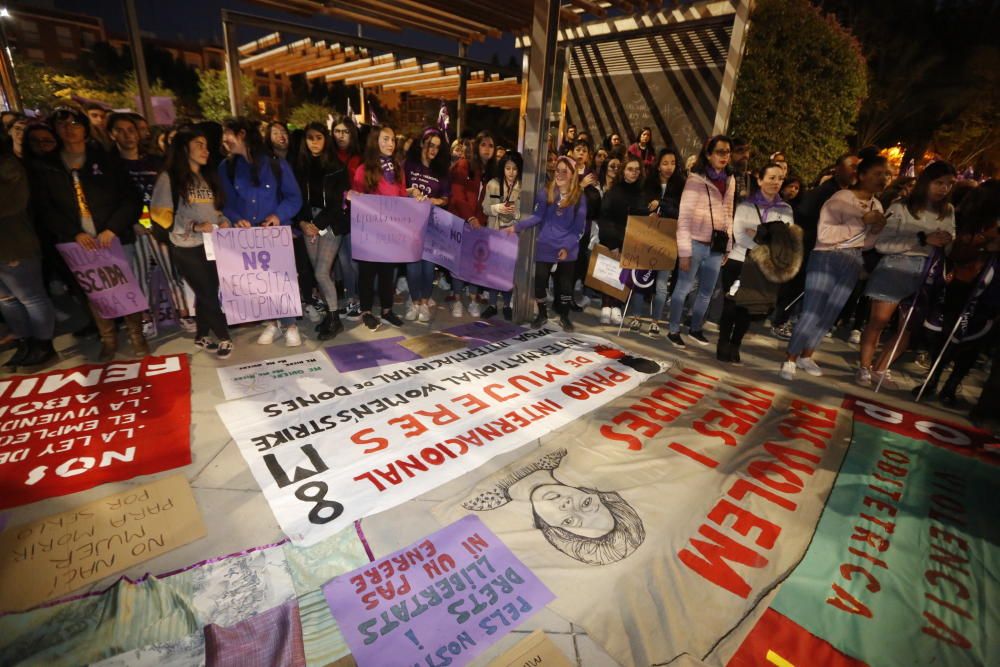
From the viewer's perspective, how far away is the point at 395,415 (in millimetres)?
3404

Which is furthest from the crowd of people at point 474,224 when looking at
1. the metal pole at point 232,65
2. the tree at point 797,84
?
the tree at point 797,84

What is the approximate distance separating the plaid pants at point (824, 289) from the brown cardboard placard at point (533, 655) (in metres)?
4.06

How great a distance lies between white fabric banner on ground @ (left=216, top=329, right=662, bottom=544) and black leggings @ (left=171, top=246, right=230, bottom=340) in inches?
46.0

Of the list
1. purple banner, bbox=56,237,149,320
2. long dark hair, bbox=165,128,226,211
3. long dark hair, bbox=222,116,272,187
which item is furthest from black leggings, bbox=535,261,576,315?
purple banner, bbox=56,237,149,320

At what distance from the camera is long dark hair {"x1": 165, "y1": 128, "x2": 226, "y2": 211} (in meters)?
3.72

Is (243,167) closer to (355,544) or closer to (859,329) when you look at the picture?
(355,544)

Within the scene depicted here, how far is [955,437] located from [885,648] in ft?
8.97

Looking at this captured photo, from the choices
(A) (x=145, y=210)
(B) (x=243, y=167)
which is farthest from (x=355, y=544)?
(A) (x=145, y=210)

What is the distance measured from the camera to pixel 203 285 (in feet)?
13.7

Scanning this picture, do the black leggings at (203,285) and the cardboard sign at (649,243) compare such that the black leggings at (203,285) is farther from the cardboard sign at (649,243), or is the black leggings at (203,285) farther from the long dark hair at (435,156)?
the cardboard sign at (649,243)

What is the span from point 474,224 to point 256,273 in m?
2.25

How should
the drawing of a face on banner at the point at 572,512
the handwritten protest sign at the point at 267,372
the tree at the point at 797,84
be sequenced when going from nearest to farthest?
the drawing of a face on banner at the point at 572,512, the handwritten protest sign at the point at 267,372, the tree at the point at 797,84

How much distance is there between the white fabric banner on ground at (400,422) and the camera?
265 cm

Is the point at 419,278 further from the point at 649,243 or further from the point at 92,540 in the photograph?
the point at 92,540
